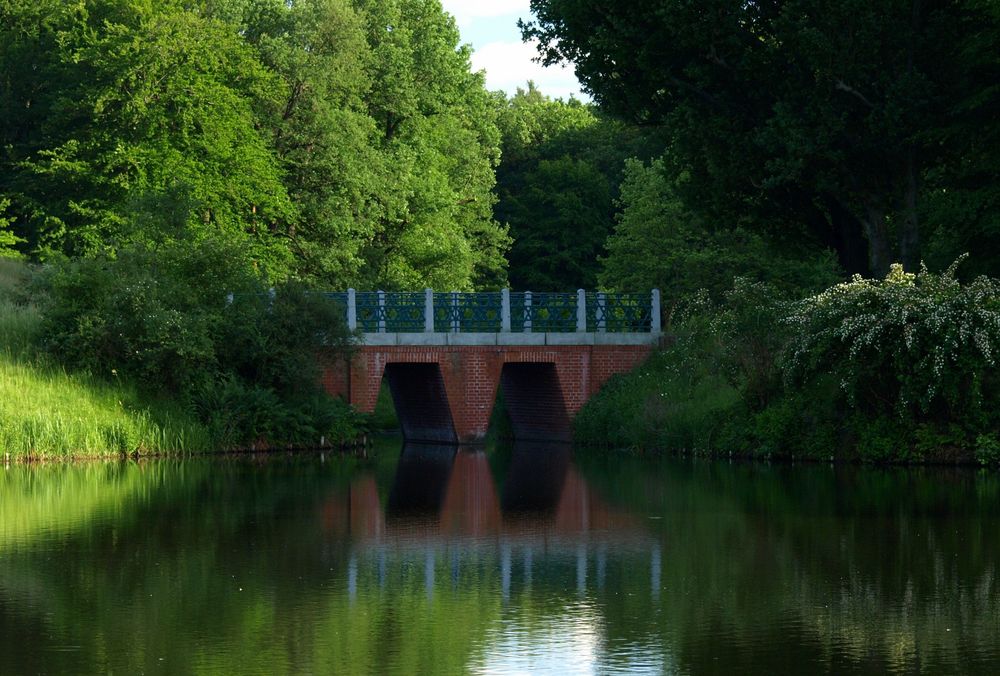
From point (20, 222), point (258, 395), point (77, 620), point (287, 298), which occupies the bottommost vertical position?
point (77, 620)

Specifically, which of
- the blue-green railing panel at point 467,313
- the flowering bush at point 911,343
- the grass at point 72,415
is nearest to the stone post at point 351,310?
the blue-green railing panel at point 467,313

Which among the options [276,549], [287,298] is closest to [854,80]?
[287,298]

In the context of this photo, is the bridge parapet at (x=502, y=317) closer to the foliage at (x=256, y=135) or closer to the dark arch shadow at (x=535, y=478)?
the dark arch shadow at (x=535, y=478)

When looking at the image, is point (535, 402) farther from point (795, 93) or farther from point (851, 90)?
point (851, 90)

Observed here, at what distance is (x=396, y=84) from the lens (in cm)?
6162

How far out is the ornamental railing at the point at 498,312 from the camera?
4278 centimetres

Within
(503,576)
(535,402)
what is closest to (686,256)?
(535,402)

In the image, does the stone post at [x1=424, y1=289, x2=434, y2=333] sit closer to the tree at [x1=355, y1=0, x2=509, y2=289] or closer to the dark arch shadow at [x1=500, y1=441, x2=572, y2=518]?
the dark arch shadow at [x1=500, y1=441, x2=572, y2=518]

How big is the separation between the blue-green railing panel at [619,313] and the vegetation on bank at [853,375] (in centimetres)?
751

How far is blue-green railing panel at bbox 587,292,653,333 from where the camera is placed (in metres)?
44.9

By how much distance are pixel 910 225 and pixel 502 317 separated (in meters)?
11.6

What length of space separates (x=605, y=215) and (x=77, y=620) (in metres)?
61.8

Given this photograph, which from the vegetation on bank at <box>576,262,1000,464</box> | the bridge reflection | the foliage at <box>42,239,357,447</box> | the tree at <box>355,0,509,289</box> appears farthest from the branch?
the tree at <box>355,0,509,289</box>

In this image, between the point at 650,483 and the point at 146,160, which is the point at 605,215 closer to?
the point at 146,160
